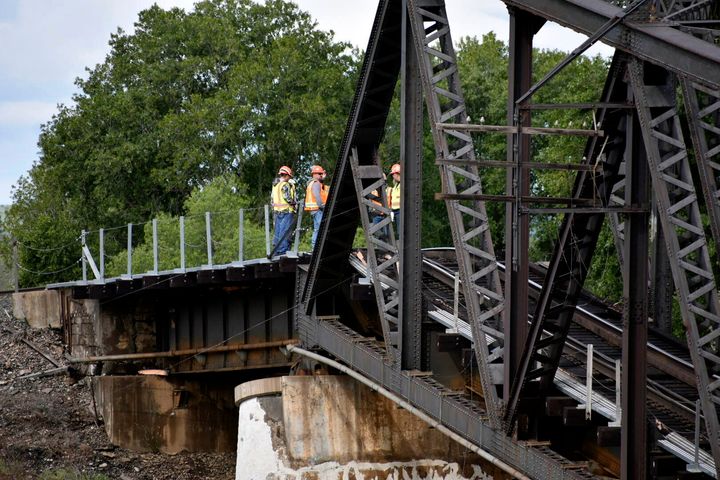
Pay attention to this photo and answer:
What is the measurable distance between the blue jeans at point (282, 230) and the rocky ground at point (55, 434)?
6.17 meters

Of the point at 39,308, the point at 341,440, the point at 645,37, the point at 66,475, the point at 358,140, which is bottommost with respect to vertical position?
the point at 66,475

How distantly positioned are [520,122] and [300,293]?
10687 mm

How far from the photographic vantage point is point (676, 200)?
16750 mm

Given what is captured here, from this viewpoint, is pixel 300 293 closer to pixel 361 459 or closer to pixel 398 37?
pixel 361 459

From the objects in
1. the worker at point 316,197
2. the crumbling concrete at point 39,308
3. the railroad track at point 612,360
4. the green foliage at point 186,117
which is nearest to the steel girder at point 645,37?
the railroad track at point 612,360

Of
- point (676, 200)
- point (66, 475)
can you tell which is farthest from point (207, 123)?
point (676, 200)

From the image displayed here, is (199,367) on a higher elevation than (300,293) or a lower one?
lower

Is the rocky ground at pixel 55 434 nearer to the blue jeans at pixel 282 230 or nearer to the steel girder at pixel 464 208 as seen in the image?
the blue jeans at pixel 282 230

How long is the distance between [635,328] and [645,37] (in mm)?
3154

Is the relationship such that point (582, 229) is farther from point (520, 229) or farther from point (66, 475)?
point (66, 475)

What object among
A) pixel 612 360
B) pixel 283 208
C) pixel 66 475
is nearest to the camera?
pixel 612 360

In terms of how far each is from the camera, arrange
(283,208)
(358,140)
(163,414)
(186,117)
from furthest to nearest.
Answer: (186,117) → (163,414) → (283,208) → (358,140)

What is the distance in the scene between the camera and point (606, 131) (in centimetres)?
1697

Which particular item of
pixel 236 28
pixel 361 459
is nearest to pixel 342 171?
pixel 361 459
